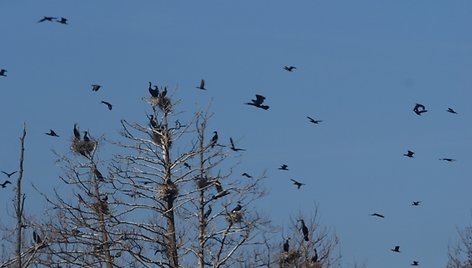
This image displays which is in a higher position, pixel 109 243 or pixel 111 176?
pixel 111 176

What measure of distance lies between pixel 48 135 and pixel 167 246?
3.86 meters

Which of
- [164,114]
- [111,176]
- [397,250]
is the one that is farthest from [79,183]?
[397,250]

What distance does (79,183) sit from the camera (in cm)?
2462

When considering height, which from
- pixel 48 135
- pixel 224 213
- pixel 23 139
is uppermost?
pixel 48 135

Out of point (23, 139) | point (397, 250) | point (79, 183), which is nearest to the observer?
point (23, 139)

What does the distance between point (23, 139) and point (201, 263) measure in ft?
30.0

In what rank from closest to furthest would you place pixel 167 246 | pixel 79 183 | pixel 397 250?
pixel 167 246 → pixel 79 183 → pixel 397 250

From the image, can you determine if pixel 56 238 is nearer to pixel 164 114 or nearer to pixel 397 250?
pixel 164 114

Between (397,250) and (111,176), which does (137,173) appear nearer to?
(111,176)

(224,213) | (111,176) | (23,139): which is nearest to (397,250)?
(224,213)

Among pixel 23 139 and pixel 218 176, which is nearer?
pixel 23 139

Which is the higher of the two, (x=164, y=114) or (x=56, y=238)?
(x=164, y=114)

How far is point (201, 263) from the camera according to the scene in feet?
76.9

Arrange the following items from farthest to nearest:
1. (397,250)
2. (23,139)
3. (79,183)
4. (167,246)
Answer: (397,250), (79,183), (167,246), (23,139)
